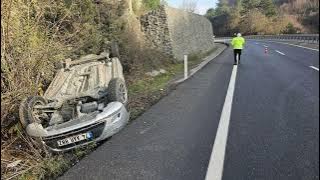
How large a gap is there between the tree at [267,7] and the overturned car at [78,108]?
11.0 ft

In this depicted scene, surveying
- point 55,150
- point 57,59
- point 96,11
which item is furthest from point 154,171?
point 96,11

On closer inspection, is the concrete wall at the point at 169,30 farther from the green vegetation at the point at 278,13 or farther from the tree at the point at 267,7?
the tree at the point at 267,7

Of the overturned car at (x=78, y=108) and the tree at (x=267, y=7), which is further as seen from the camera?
the overturned car at (x=78, y=108)

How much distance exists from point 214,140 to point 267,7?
2643mm

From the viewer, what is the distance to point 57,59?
10.8 meters

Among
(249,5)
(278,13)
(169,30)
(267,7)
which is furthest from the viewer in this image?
(169,30)

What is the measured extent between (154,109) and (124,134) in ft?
7.87

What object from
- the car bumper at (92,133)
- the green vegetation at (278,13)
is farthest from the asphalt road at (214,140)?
the green vegetation at (278,13)

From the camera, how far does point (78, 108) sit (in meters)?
7.96

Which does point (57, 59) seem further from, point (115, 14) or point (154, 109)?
point (115, 14)

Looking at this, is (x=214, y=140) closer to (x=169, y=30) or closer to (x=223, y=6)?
(x=223, y=6)

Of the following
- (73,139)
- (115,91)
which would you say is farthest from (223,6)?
(73,139)

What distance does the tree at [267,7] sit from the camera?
4856 millimetres

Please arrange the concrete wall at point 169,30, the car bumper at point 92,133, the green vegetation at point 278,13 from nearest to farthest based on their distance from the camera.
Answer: the green vegetation at point 278,13
the car bumper at point 92,133
the concrete wall at point 169,30
